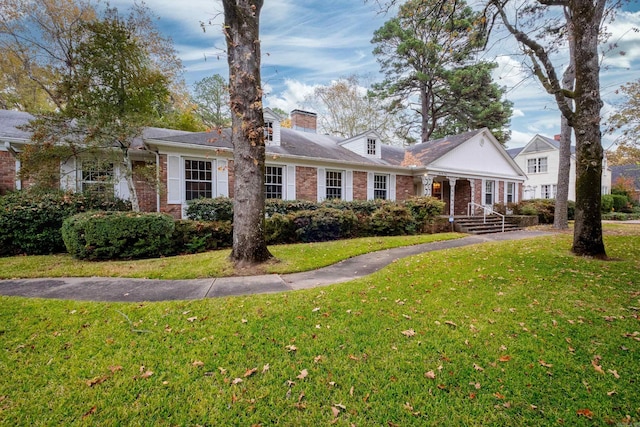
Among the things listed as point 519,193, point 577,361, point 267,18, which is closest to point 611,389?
point 577,361

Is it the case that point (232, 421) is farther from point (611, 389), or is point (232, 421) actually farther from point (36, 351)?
point (611, 389)

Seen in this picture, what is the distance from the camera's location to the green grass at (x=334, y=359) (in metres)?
2.12

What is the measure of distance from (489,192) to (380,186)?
8.26 meters

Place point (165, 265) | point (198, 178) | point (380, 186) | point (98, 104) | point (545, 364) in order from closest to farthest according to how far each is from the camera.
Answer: point (545, 364)
point (165, 265)
point (98, 104)
point (198, 178)
point (380, 186)

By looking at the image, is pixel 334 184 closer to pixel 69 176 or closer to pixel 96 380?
pixel 69 176

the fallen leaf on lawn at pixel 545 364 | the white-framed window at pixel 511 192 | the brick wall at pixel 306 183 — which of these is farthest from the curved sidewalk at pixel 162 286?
the white-framed window at pixel 511 192

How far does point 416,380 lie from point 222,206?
Result: 26.8 feet

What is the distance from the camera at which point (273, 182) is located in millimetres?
12391

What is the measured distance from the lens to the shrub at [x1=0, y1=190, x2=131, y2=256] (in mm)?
7246

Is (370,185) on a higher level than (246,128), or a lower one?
lower

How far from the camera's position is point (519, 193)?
66.9 feet

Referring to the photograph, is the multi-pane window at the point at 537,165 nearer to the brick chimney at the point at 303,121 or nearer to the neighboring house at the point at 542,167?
the neighboring house at the point at 542,167

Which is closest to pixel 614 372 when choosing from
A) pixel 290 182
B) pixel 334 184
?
pixel 290 182

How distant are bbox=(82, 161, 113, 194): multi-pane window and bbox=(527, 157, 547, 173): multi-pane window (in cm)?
3290
